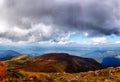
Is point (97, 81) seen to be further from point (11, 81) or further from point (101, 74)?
point (11, 81)

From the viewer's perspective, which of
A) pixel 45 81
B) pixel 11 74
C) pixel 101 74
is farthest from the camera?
pixel 101 74

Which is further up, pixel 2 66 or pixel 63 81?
pixel 2 66

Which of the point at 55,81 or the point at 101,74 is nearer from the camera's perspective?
the point at 55,81

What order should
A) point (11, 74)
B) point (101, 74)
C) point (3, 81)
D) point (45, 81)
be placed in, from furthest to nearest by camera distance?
point (101, 74)
point (11, 74)
point (45, 81)
point (3, 81)

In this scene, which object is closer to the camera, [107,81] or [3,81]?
[3,81]

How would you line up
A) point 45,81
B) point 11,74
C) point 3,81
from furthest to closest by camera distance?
point 11,74 → point 45,81 → point 3,81

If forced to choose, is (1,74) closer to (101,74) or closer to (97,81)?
(97,81)

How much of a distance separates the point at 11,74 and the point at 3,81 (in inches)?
773

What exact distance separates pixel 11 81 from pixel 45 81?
14.8 meters

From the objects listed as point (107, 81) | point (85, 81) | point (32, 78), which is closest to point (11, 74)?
point (32, 78)

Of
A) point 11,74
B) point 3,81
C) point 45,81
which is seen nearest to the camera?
point 3,81

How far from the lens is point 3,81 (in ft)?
316

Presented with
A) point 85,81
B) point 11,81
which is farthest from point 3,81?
point 85,81

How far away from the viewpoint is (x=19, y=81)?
325 feet
